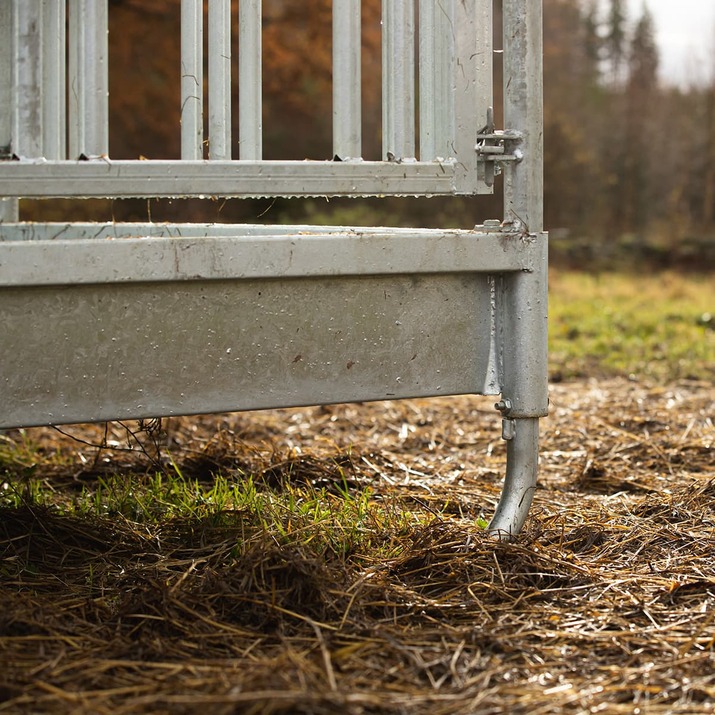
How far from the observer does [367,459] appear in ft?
11.5

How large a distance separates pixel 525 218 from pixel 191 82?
78 centimetres

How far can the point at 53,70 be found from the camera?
2.59 meters

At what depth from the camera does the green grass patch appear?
5809 millimetres

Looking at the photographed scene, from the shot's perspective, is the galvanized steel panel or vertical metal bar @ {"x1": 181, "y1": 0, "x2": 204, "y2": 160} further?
vertical metal bar @ {"x1": 181, "y1": 0, "x2": 204, "y2": 160}

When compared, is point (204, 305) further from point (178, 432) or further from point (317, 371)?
point (178, 432)

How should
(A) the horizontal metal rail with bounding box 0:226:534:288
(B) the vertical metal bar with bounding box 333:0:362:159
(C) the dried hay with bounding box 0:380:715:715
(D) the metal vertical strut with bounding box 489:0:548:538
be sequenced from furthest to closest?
(D) the metal vertical strut with bounding box 489:0:548:538
(B) the vertical metal bar with bounding box 333:0:362:159
(A) the horizontal metal rail with bounding box 0:226:534:288
(C) the dried hay with bounding box 0:380:715:715

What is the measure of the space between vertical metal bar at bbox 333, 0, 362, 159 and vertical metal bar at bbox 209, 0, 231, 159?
23 centimetres

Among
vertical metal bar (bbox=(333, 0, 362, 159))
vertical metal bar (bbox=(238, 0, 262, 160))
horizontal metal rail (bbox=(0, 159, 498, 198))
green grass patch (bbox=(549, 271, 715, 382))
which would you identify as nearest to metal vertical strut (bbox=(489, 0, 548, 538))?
horizontal metal rail (bbox=(0, 159, 498, 198))

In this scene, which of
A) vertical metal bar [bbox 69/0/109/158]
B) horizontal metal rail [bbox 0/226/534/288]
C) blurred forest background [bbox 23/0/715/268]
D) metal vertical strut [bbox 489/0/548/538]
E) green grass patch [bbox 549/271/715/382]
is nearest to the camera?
horizontal metal rail [bbox 0/226/534/288]

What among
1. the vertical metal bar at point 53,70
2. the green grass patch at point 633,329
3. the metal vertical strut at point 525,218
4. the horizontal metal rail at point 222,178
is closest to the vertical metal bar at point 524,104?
the metal vertical strut at point 525,218

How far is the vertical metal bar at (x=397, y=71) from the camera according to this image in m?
2.24

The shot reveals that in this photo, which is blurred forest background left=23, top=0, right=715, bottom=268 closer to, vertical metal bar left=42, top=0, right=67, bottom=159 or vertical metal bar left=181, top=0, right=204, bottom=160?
vertical metal bar left=42, top=0, right=67, bottom=159

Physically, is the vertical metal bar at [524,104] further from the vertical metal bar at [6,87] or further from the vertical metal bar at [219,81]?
the vertical metal bar at [6,87]

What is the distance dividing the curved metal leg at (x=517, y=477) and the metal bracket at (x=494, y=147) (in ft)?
1.83
